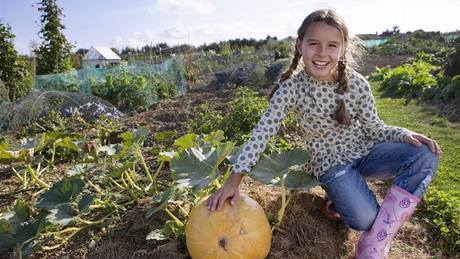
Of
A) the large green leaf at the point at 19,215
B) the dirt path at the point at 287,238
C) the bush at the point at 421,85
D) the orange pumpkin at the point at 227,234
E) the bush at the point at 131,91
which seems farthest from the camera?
the bush at the point at 131,91

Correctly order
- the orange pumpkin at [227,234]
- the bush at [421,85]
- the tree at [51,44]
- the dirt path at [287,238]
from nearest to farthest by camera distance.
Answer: the orange pumpkin at [227,234]
the dirt path at [287,238]
the bush at [421,85]
the tree at [51,44]

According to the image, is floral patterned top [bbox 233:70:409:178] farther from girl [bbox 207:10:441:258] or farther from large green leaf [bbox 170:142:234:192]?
large green leaf [bbox 170:142:234:192]

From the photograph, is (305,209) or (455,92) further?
(455,92)

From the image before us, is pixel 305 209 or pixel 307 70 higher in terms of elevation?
pixel 307 70

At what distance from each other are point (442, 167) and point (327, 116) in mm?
1694

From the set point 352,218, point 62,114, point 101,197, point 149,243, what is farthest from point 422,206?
point 62,114

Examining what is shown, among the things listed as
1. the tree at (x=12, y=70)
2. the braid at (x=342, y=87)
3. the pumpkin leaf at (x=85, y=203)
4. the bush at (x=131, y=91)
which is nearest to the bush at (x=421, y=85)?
the bush at (x=131, y=91)

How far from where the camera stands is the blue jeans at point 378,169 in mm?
2006

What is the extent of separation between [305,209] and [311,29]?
989 millimetres

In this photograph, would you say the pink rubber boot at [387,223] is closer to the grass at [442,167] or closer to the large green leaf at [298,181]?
the large green leaf at [298,181]

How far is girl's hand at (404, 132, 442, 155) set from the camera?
6.72 ft

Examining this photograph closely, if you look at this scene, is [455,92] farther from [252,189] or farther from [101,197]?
[101,197]

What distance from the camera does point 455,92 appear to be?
19.4ft

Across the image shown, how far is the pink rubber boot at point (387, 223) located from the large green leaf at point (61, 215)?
1.41 metres
